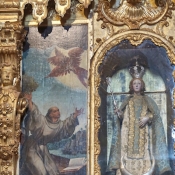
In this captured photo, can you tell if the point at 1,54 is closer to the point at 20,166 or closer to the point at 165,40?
the point at 20,166

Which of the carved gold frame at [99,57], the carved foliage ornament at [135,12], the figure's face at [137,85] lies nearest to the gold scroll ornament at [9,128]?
the carved gold frame at [99,57]

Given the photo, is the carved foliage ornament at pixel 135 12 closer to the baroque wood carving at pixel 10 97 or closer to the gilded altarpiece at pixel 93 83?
the gilded altarpiece at pixel 93 83

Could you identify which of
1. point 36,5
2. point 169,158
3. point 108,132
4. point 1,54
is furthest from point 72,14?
point 169,158

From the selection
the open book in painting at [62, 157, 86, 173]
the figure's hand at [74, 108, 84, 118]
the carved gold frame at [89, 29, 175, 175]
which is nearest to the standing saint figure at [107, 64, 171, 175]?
the carved gold frame at [89, 29, 175, 175]

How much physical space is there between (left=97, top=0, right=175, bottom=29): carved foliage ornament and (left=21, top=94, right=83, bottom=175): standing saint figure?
1.45 meters

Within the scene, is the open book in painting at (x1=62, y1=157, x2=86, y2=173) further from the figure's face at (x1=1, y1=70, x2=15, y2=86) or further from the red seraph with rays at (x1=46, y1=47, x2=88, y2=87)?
the figure's face at (x1=1, y1=70, x2=15, y2=86)

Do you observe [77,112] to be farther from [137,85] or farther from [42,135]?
[137,85]

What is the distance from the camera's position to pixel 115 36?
9.29 meters

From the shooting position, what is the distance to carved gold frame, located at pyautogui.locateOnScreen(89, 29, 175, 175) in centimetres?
891

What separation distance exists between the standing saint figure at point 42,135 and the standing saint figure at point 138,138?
641mm

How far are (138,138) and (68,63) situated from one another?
1526mm

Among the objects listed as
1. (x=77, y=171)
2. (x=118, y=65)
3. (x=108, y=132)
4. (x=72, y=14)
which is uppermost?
(x=72, y=14)

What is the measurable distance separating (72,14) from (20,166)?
2390 mm

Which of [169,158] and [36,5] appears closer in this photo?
[169,158]
